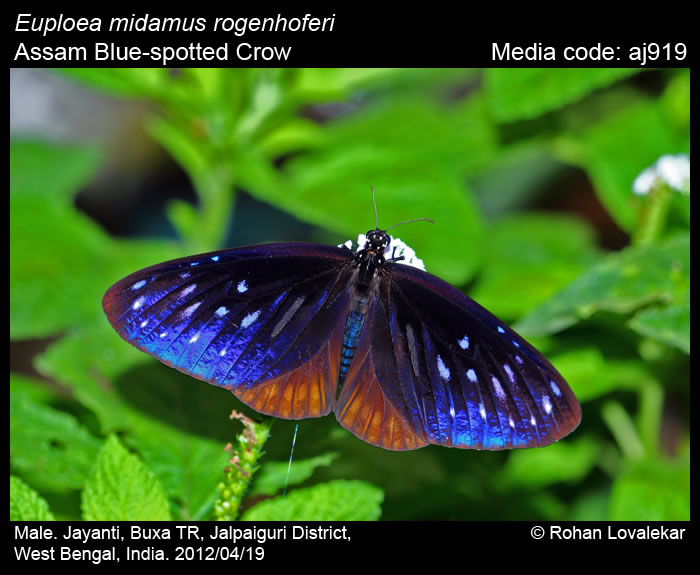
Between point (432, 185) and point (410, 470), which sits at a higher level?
point (432, 185)

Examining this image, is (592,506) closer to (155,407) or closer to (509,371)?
(509,371)

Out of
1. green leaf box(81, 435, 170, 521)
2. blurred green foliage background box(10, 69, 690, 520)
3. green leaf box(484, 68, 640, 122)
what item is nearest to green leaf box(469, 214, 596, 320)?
blurred green foliage background box(10, 69, 690, 520)

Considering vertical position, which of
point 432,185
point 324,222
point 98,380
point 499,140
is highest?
point 499,140

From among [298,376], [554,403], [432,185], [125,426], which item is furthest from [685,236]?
[125,426]

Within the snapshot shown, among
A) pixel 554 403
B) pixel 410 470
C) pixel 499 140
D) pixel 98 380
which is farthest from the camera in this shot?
pixel 499 140

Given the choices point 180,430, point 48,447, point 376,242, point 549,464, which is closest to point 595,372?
point 549,464

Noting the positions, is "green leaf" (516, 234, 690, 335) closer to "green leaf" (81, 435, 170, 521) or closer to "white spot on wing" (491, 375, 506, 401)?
"white spot on wing" (491, 375, 506, 401)
